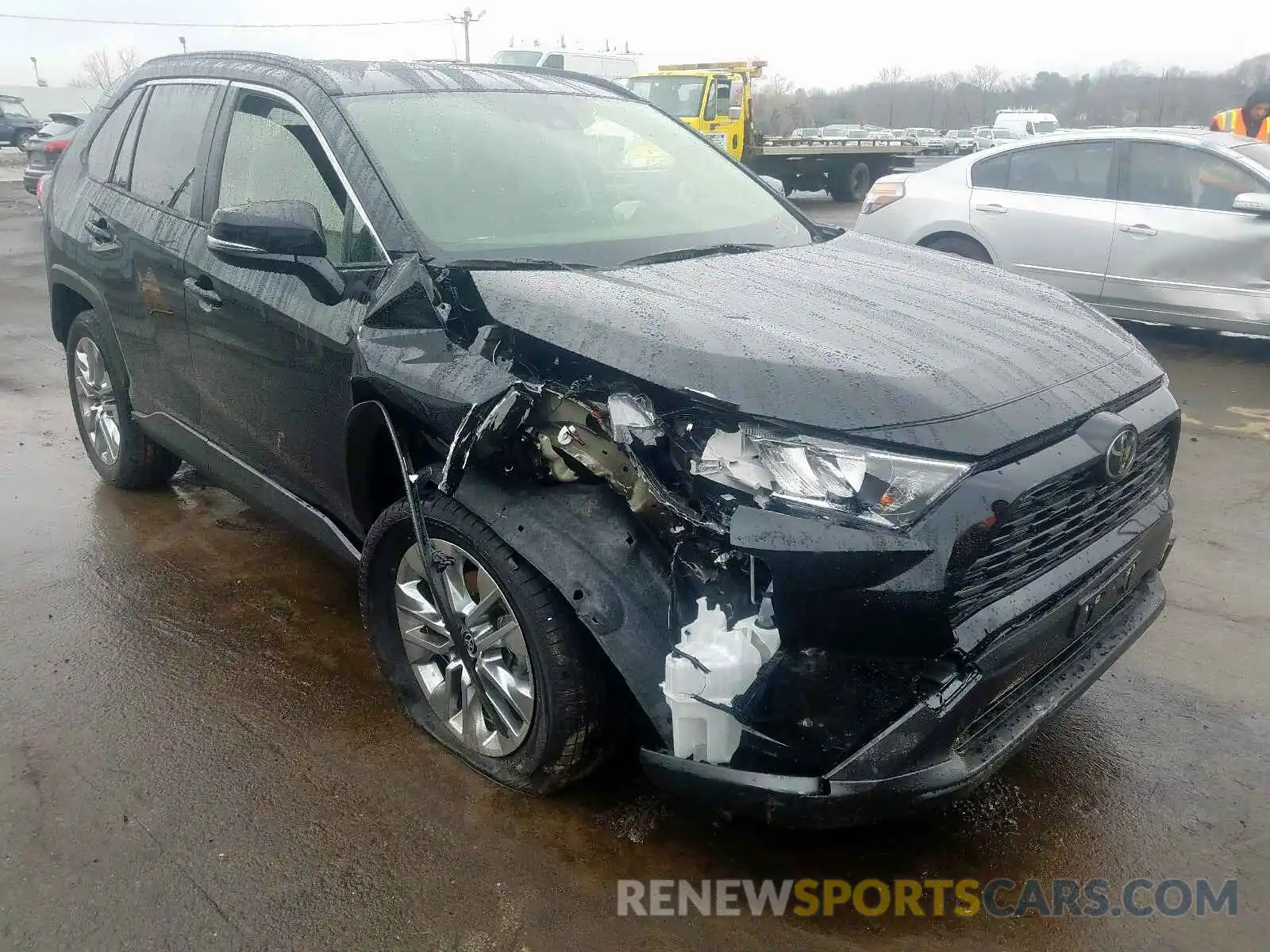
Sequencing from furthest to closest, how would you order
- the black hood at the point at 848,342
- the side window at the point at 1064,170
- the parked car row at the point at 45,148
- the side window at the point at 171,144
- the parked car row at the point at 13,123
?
the parked car row at the point at 13,123
the parked car row at the point at 45,148
the side window at the point at 1064,170
the side window at the point at 171,144
the black hood at the point at 848,342

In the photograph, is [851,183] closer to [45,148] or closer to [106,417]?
[45,148]

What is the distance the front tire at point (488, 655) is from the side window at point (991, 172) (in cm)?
634

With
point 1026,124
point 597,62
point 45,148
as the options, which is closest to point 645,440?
point 45,148

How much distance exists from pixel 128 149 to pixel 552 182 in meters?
2.08

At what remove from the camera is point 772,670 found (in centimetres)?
204

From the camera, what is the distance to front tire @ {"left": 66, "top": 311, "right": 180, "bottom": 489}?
4.35 m

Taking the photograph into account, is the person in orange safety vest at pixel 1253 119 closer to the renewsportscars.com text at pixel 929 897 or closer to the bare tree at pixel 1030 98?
the renewsportscars.com text at pixel 929 897

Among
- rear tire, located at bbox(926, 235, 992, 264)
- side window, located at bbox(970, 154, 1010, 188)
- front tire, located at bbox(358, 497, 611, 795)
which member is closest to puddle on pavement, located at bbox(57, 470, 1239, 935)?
front tire, located at bbox(358, 497, 611, 795)

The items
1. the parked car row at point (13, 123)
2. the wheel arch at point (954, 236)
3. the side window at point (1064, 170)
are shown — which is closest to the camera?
the side window at point (1064, 170)

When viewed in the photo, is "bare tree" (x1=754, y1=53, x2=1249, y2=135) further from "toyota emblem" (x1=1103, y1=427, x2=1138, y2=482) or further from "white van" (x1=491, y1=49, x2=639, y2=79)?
"toyota emblem" (x1=1103, y1=427, x2=1138, y2=482)

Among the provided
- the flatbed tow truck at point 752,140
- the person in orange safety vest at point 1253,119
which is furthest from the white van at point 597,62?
the person in orange safety vest at point 1253,119

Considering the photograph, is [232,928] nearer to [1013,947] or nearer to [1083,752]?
[1013,947]

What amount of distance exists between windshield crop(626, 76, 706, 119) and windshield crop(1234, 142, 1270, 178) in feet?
38.0

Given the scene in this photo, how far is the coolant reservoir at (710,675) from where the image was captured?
206 cm
